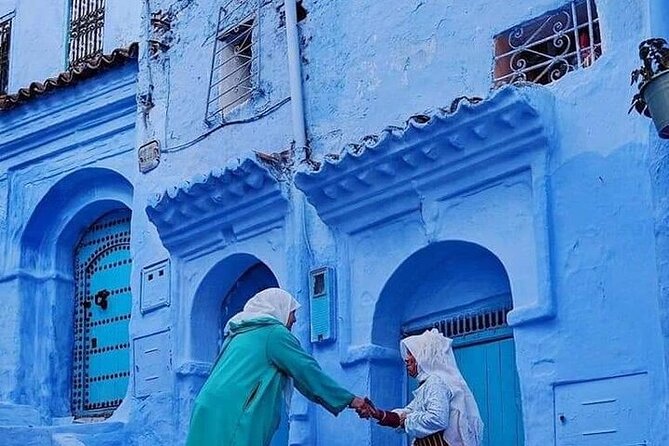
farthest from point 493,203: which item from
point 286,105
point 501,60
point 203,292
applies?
point 203,292

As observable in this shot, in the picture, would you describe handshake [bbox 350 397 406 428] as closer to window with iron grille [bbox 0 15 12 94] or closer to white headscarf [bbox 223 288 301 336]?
white headscarf [bbox 223 288 301 336]

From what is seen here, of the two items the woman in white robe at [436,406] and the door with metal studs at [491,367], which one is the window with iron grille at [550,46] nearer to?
the door with metal studs at [491,367]

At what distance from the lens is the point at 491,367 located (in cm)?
697


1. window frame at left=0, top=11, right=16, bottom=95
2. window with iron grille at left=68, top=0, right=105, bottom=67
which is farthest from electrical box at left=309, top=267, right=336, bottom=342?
window frame at left=0, top=11, right=16, bottom=95

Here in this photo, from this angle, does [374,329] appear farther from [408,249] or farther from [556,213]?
[556,213]

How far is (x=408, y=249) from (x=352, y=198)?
1.82 feet

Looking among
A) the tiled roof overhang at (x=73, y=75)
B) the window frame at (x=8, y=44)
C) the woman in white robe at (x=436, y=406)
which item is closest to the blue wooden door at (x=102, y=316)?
the tiled roof overhang at (x=73, y=75)

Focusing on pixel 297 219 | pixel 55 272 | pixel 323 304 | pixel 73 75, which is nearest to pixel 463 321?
pixel 323 304

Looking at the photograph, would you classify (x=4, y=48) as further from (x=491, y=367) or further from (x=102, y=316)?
(x=491, y=367)

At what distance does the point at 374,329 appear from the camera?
7.39 meters

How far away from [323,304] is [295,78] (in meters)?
1.74

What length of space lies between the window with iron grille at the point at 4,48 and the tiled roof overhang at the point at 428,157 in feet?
17.8

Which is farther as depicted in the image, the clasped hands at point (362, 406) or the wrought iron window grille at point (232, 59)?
the wrought iron window grille at point (232, 59)

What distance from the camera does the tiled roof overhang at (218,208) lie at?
26.8 ft
